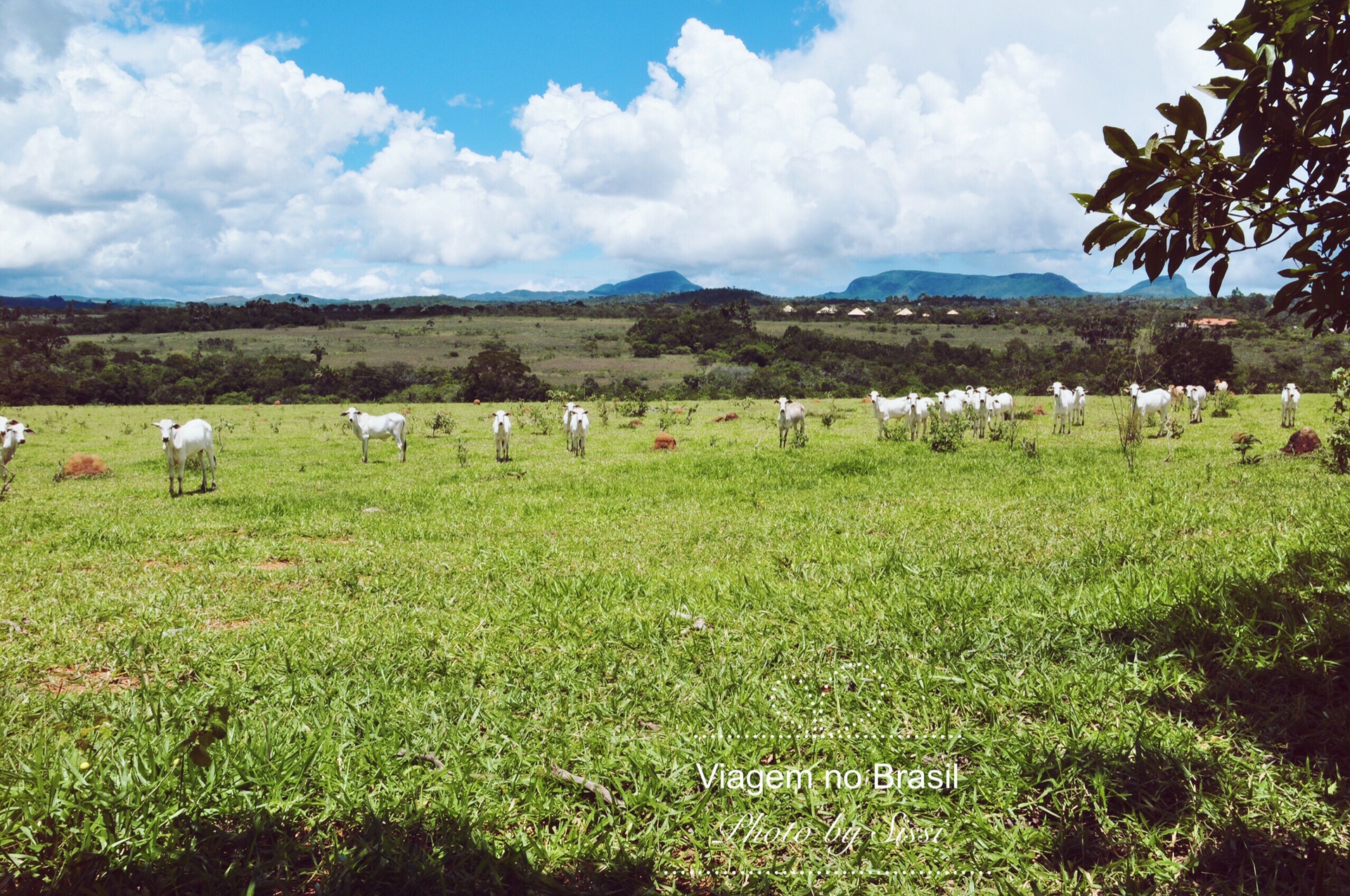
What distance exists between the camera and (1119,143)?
2.75m

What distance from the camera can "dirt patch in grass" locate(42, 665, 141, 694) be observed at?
4348 mm

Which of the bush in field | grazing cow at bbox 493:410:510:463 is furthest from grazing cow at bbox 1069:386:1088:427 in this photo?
grazing cow at bbox 493:410:510:463

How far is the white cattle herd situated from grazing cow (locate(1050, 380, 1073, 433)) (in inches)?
0.9

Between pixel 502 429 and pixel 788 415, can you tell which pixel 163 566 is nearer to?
pixel 502 429

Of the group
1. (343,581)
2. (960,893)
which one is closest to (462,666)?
(343,581)

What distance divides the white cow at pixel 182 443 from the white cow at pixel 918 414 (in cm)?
1628

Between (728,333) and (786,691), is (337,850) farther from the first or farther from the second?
(728,333)

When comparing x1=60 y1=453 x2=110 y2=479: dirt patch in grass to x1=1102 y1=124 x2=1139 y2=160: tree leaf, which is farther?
x1=60 y1=453 x2=110 y2=479: dirt patch in grass

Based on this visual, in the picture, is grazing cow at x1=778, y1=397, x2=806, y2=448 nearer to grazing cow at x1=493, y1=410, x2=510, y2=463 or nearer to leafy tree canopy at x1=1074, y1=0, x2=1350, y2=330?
grazing cow at x1=493, y1=410, x2=510, y2=463

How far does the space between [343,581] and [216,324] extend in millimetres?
103145

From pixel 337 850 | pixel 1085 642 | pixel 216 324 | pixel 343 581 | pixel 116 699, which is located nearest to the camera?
pixel 337 850

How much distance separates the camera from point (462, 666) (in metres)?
4.70

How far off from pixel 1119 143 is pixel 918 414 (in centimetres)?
1907

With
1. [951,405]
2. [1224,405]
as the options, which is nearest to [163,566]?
[951,405]
